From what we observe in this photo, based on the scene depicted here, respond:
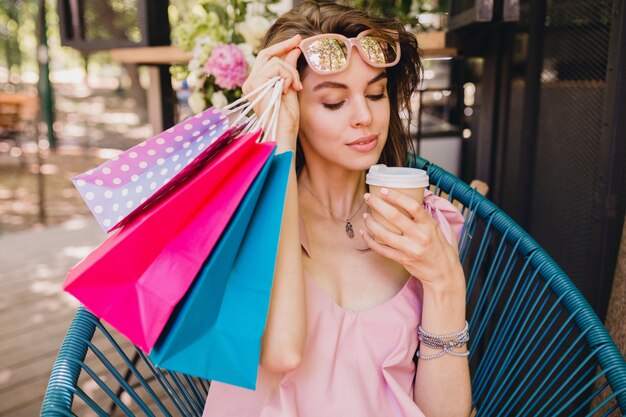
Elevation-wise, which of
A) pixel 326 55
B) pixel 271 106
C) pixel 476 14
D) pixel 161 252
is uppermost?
pixel 476 14

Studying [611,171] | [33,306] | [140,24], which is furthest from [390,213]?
[33,306]

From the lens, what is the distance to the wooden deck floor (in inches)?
102

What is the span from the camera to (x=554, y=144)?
6.73 feet

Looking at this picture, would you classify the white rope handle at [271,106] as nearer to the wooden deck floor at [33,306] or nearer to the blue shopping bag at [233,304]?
the blue shopping bag at [233,304]

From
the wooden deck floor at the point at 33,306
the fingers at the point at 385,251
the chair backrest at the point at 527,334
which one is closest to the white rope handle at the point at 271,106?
the fingers at the point at 385,251

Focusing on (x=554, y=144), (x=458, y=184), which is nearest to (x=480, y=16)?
(x=458, y=184)

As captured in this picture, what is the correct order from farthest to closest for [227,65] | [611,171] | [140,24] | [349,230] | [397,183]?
[140,24], [227,65], [611,171], [349,230], [397,183]

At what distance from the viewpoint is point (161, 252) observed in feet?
3.16

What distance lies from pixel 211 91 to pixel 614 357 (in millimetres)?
1669

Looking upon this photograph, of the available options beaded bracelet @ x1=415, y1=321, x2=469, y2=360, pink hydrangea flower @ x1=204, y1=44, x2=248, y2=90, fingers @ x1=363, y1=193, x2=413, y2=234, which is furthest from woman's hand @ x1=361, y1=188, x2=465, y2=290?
pink hydrangea flower @ x1=204, y1=44, x2=248, y2=90

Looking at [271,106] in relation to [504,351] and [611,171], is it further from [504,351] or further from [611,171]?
[611,171]

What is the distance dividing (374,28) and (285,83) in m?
0.28

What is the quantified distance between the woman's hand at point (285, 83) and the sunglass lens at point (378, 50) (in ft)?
0.52

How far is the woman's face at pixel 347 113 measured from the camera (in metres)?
1.30
